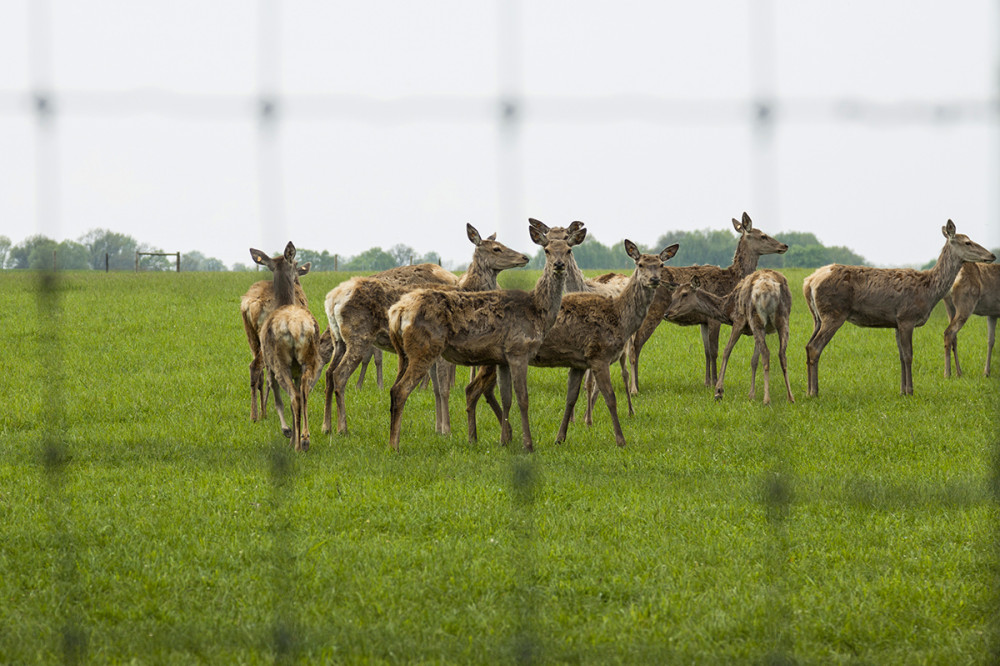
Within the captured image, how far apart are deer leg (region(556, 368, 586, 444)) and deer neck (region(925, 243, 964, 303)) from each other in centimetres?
615

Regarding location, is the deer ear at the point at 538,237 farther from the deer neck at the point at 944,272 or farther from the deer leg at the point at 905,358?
the deer neck at the point at 944,272

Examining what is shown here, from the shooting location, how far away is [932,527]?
243 inches

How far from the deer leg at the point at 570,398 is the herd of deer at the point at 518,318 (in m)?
0.02

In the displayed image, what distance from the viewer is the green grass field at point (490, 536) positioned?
4.39m

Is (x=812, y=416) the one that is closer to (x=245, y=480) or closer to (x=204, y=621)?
(x=245, y=480)

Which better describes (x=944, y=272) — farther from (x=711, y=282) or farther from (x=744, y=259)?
(x=711, y=282)

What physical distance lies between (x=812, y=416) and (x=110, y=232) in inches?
305

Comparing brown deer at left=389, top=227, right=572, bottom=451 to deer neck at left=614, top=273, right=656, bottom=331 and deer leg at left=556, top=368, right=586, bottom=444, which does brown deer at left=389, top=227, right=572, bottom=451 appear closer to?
deer leg at left=556, top=368, right=586, bottom=444

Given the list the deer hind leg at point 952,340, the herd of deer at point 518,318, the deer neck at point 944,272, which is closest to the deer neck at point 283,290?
the herd of deer at point 518,318

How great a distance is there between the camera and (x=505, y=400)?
9000 millimetres

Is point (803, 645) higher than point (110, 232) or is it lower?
lower

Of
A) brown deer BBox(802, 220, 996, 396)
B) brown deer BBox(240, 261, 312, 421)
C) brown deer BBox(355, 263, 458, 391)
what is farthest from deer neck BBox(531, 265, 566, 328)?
brown deer BBox(802, 220, 996, 396)

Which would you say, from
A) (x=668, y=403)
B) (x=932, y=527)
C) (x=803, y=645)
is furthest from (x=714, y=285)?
(x=803, y=645)

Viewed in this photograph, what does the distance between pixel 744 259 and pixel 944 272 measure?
268 centimetres
